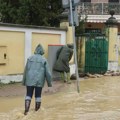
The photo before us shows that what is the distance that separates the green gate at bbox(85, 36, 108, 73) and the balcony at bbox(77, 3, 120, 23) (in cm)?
1140

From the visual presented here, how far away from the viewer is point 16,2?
941 inches

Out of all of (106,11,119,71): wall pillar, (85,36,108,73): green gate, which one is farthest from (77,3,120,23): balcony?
(85,36,108,73): green gate

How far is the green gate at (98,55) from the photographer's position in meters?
22.9

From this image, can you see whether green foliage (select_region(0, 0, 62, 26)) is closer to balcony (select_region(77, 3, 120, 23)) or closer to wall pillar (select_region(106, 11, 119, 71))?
wall pillar (select_region(106, 11, 119, 71))

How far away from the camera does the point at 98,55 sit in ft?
75.3

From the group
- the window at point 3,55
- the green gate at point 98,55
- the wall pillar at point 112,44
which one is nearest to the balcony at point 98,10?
the wall pillar at point 112,44

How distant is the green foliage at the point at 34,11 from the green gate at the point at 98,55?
2.17 meters

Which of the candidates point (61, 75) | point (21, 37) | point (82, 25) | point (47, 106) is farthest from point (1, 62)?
point (82, 25)

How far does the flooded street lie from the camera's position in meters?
10.9

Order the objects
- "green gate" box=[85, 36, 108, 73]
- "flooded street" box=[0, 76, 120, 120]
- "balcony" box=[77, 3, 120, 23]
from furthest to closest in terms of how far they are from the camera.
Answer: "balcony" box=[77, 3, 120, 23] → "green gate" box=[85, 36, 108, 73] → "flooded street" box=[0, 76, 120, 120]

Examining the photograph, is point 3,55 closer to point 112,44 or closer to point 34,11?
point 34,11

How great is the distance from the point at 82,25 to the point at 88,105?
38.5 feet

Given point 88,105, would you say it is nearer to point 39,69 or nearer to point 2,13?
point 39,69

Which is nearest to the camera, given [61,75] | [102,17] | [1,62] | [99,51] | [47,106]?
[47,106]
